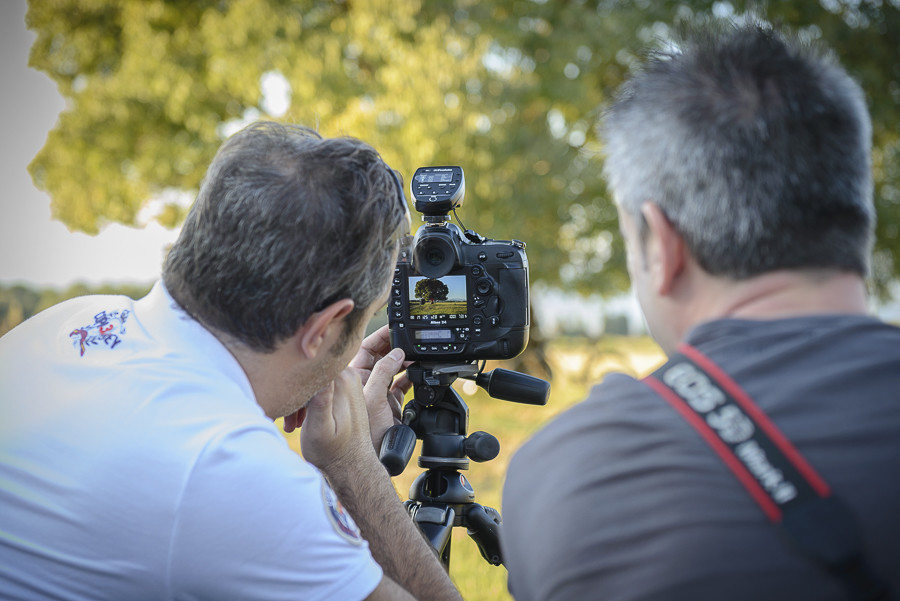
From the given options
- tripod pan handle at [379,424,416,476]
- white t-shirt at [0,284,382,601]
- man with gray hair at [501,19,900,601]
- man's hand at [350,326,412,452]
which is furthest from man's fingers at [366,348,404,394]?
man with gray hair at [501,19,900,601]

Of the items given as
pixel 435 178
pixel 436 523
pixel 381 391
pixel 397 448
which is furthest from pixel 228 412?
pixel 435 178

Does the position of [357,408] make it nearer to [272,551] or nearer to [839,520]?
[272,551]

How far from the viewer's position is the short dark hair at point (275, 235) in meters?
1.44

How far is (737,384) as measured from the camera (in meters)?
0.94

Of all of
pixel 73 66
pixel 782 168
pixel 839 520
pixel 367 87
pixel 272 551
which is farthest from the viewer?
pixel 73 66

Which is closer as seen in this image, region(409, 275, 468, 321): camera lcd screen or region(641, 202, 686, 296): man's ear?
region(641, 202, 686, 296): man's ear

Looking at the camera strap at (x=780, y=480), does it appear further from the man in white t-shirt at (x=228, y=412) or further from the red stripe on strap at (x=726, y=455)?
the man in white t-shirt at (x=228, y=412)

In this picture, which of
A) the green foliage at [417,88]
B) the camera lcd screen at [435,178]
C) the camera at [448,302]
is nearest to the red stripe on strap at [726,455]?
the camera at [448,302]

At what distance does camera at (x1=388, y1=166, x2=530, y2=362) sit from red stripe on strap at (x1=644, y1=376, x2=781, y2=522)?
122 cm

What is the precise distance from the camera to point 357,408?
5.98 feet

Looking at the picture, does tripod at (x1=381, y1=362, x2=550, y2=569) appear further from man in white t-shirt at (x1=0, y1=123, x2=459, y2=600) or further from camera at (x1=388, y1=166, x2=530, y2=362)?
man in white t-shirt at (x1=0, y1=123, x2=459, y2=600)

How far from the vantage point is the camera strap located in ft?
2.76

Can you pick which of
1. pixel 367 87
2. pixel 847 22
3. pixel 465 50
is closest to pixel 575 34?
pixel 465 50

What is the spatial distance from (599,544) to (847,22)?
35.3 feet
